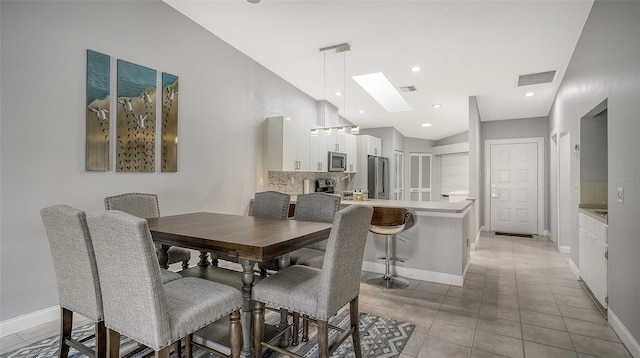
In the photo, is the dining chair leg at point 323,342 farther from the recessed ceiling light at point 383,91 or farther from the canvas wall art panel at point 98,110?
the recessed ceiling light at point 383,91

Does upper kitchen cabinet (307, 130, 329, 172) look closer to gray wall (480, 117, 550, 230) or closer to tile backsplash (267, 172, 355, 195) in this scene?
tile backsplash (267, 172, 355, 195)

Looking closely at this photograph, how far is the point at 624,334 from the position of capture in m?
2.24

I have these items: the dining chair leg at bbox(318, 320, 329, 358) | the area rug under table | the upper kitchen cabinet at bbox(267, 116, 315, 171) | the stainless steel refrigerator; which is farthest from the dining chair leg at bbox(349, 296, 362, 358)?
the stainless steel refrigerator

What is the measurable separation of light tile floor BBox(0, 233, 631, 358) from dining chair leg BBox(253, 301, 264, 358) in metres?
0.97

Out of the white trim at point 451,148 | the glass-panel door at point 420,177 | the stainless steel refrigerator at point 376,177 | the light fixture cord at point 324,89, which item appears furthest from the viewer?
the glass-panel door at point 420,177

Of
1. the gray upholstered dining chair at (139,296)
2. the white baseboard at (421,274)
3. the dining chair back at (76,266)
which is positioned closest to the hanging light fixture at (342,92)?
the white baseboard at (421,274)

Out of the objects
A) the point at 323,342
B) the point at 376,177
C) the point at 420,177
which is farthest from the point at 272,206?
the point at 420,177

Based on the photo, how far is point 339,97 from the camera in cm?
575

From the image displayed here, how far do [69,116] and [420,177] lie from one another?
7761mm

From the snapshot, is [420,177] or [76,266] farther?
[420,177]

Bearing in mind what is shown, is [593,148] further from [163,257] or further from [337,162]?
[163,257]

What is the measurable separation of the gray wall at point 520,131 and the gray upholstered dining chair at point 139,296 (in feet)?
22.4

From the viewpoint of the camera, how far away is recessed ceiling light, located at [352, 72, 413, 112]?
5.20 meters

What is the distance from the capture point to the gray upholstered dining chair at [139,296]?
53.2 inches
